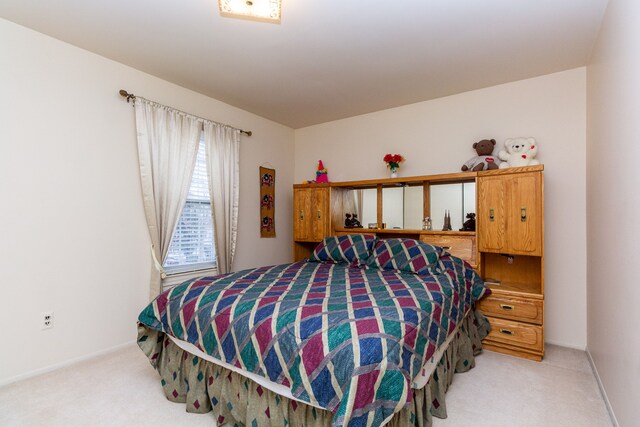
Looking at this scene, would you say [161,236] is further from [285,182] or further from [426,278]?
[426,278]

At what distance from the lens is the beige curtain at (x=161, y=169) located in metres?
2.90

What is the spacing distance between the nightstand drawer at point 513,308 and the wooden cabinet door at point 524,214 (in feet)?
1.34

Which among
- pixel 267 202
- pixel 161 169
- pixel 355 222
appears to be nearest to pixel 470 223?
pixel 355 222

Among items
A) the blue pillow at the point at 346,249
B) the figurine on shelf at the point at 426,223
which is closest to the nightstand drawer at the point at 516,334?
the figurine on shelf at the point at 426,223

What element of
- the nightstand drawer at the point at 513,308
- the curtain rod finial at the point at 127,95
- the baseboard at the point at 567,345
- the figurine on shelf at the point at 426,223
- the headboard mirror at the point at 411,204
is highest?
the curtain rod finial at the point at 127,95

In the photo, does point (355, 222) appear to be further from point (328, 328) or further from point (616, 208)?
point (328, 328)

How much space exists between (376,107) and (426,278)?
7.39ft

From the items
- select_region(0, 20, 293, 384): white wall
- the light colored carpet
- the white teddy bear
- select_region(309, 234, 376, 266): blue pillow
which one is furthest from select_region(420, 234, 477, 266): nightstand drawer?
select_region(0, 20, 293, 384): white wall

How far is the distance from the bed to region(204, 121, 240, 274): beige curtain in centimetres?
112

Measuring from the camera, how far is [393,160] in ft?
12.0

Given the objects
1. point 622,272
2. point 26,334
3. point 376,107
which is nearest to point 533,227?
point 622,272

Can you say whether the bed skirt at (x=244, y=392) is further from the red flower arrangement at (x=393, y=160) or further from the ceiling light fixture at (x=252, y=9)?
the ceiling light fixture at (x=252, y=9)

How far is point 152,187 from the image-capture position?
115 inches

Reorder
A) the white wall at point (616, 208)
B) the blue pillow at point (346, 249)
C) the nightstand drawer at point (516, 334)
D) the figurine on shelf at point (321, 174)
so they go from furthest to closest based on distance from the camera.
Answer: the figurine on shelf at point (321, 174) < the blue pillow at point (346, 249) < the nightstand drawer at point (516, 334) < the white wall at point (616, 208)
